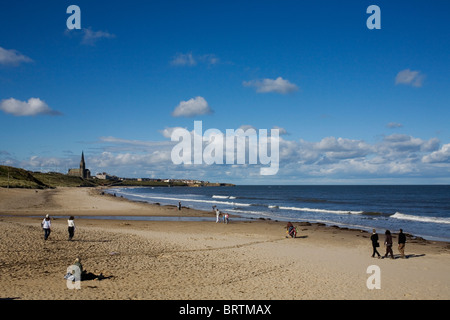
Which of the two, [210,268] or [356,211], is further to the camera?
[356,211]

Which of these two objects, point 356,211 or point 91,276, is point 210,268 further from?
point 356,211

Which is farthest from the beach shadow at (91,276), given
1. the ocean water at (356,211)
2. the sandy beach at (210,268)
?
the ocean water at (356,211)

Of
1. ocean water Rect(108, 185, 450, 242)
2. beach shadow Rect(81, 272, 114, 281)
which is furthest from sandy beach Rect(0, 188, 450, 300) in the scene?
ocean water Rect(108, 185, 450, 242)

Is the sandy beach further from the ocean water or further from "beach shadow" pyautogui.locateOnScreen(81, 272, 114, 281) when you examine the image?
Result: the ocean water

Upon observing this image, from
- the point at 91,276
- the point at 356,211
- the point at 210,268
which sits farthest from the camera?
the point at 356,211

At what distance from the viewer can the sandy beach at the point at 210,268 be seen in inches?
503

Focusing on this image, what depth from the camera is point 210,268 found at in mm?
16578

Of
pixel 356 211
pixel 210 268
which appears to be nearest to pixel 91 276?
pixel 210 268

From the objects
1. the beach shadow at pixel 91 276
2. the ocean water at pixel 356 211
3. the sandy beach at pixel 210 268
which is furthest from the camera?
the ocean water at pixel 356 211

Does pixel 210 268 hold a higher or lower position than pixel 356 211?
higher

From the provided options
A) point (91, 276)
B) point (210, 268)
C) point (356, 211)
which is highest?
point (91, 276)

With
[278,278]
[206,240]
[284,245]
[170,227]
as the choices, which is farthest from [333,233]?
[278,278]

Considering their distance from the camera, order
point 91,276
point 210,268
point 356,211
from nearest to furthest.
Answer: point 91,276 → point 210,268 → point 356,211

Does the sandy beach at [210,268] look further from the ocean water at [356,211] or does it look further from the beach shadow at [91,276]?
the ocean water at [356,211]
